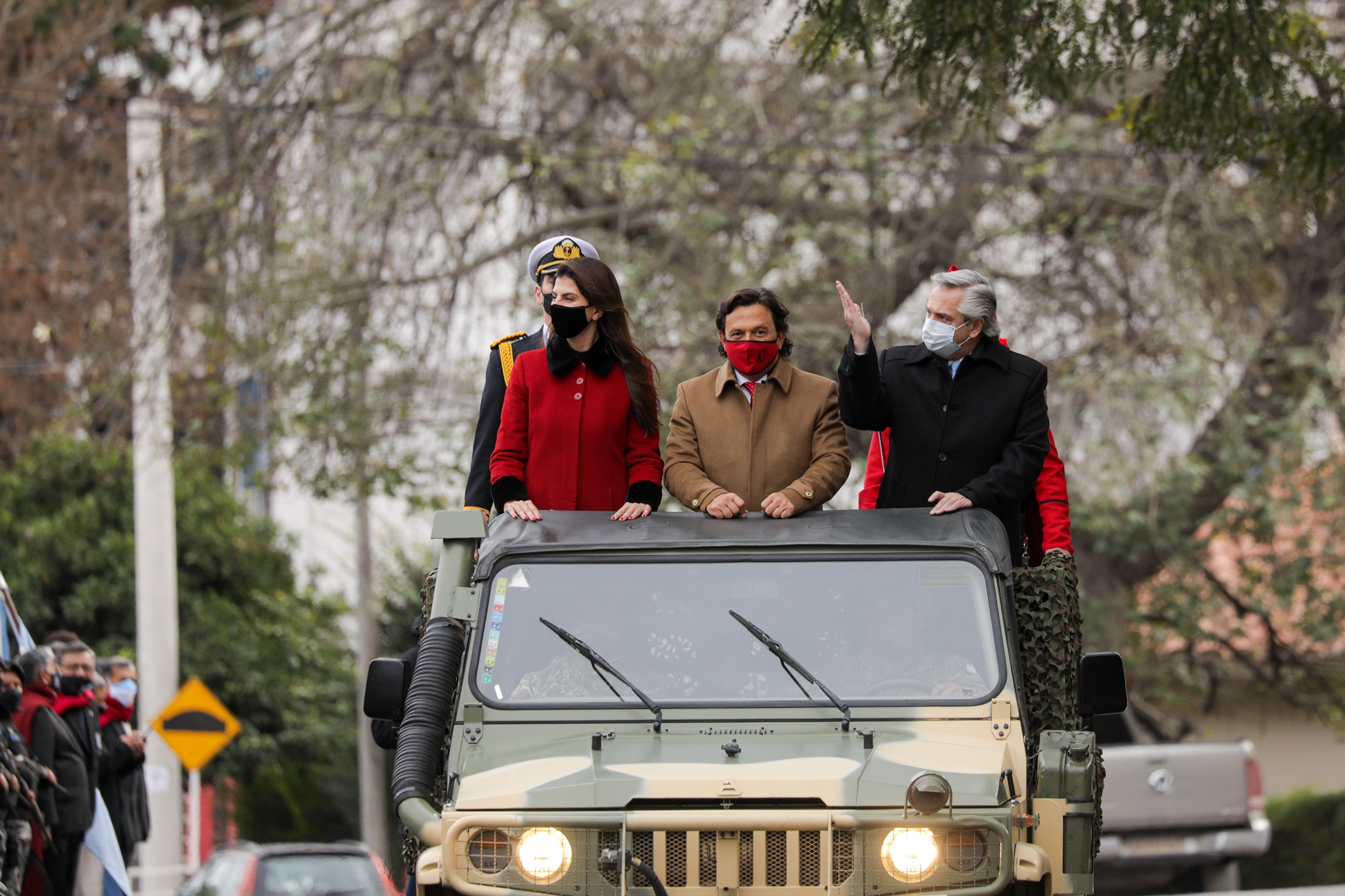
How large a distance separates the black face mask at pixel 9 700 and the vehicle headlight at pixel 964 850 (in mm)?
4805

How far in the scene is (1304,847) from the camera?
62.1 feet

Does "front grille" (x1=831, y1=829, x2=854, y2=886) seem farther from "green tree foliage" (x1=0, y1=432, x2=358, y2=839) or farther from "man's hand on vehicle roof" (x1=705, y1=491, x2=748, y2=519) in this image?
"green tree foliage" (x1=0, y1=432, x2=358, y2=839)

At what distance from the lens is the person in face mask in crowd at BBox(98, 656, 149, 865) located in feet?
34.4

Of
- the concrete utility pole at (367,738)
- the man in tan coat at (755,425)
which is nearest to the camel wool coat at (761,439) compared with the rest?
the man in tan coat at (755,425)

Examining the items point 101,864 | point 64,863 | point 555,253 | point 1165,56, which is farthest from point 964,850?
point 101,864

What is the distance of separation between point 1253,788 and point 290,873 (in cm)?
705

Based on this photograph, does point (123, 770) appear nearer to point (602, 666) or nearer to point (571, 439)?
point (571, 439)

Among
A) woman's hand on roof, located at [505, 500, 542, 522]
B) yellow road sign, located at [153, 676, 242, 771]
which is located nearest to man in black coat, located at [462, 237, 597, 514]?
woman's hand on roof, located at [505, 500, 542, 522]

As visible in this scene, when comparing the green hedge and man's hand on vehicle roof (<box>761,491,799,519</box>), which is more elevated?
man's hand on vehicle roof (<box>761,491,799,519</box>)

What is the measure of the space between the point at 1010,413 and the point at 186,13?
19.5 m

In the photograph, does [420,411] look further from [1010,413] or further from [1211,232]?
[1010,413]

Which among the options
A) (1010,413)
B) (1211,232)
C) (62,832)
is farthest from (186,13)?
(1010,413)

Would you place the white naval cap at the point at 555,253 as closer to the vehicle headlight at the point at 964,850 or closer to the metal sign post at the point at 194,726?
the vehicle headlight at the point at 964,850

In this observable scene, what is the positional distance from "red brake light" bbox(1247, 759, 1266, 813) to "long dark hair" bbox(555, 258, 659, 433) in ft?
27.3
